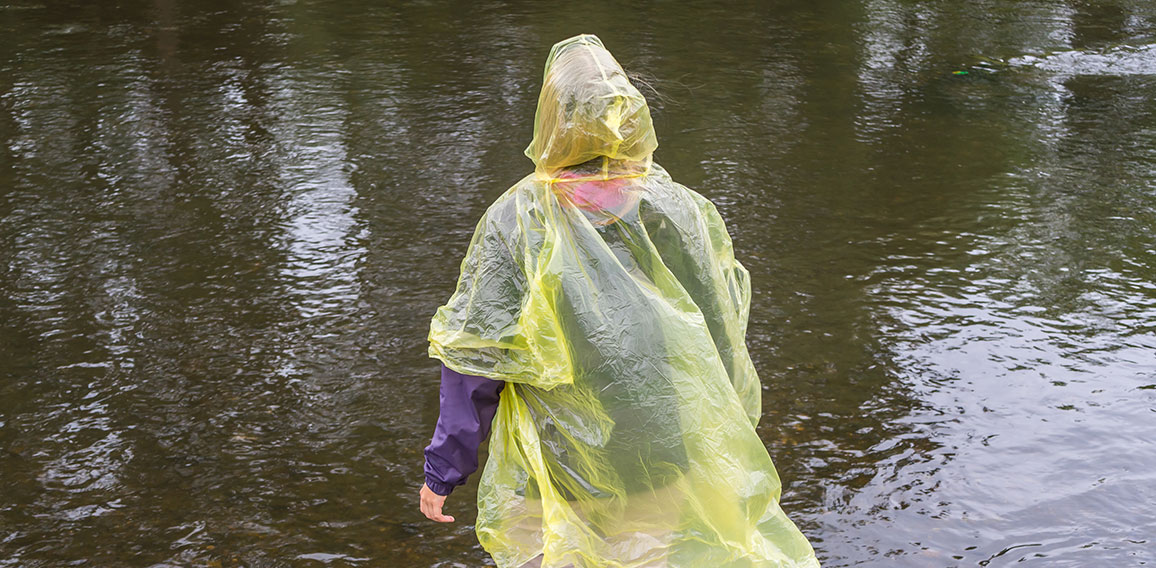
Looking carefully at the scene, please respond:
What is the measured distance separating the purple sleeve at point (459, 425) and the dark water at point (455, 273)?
1209 mm

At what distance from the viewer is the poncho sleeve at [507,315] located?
1.97 meters

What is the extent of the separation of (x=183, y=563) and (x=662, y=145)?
463 cm

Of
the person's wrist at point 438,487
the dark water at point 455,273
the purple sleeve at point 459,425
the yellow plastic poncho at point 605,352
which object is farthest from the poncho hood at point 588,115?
the dark water at point 455,273

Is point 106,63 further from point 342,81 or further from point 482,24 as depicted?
point 482,24

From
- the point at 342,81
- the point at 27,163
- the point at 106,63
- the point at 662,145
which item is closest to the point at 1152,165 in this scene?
the point at 662,145

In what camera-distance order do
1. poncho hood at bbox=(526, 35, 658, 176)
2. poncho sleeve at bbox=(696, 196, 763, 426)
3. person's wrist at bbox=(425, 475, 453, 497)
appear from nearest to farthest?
poncho hood at bbox=(526, 35, 658, 176), person's wrist at bbox=(425, 475, 453, 497), poncho sleeve at bbox=(696, 196, 763, 426)

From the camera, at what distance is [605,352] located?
6.45 ft

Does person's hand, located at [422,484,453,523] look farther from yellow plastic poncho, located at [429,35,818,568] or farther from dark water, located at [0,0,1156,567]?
dark water, located at [0,0,1156,567]

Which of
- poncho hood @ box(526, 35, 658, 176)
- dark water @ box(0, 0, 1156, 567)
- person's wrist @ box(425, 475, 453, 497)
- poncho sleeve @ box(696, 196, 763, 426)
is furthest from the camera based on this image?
dark water @ box(0, 0, 1156, 567)

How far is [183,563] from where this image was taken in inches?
125

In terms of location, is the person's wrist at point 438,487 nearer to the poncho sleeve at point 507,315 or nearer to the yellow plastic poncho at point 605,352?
the yellow plastic poncho at point 605,352

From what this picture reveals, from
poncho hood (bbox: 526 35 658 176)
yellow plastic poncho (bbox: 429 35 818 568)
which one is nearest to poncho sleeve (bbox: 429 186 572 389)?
yellow plastic poncho (bbox: 429 35 818 568)

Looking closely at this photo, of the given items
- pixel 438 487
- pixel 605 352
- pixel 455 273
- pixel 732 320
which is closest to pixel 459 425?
pixel 438 487

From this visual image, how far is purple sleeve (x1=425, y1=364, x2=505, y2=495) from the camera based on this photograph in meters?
2.02
